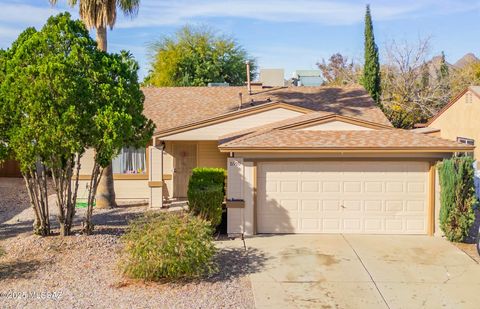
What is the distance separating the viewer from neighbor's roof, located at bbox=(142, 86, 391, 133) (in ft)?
68.5

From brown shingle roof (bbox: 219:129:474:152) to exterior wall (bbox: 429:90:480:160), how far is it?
34.5 feet

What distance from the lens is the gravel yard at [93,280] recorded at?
8859mm

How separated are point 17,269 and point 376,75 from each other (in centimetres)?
2629

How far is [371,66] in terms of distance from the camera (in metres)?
31.2

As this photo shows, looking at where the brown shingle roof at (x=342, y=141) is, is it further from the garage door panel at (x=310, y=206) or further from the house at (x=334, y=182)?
the garage door panel at (x=310, y=206)

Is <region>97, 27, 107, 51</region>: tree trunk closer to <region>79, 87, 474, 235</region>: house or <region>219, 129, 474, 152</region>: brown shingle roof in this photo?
<region>219, 129, 474, 152</region>: brown shingle roof

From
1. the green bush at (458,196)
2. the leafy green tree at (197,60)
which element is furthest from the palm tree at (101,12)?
the leafy green tree at (197,60)

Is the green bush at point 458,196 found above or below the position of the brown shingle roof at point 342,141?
below

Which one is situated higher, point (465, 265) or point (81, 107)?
point (81, 107)

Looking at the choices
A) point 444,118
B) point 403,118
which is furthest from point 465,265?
point 403,118

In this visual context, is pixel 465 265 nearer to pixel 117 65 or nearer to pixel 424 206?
pixel 424 206

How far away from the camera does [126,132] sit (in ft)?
39.1

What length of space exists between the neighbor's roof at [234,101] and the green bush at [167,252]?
32.9 ft

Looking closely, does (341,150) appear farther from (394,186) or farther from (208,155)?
(208,155)
